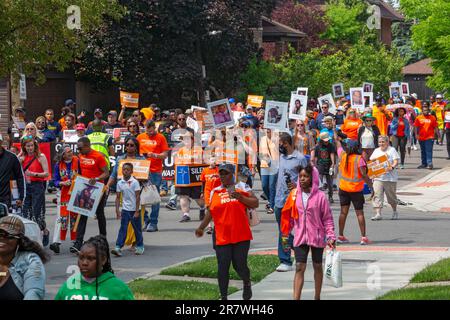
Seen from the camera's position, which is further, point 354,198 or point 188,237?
point 188,237

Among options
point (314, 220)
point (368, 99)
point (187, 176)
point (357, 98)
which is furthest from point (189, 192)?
point (368, 99)

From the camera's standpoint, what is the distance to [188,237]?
17.7 meters

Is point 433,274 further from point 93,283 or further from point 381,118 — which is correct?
point 381,118

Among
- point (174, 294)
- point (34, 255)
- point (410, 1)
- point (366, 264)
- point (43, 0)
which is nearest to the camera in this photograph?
point (34, 255)

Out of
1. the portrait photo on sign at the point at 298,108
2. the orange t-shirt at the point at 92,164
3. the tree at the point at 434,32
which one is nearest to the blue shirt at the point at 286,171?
the orange t-shirt at the point at 92,164

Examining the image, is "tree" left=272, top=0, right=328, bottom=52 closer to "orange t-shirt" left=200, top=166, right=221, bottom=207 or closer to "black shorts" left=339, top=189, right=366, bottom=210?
"black shorts" left=339, top=189, right=366, bottom=210

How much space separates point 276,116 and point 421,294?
9.49 m

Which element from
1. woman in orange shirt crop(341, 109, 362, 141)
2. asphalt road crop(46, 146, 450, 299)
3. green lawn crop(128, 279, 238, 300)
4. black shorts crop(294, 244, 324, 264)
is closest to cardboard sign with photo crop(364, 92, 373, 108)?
woman in orange shirt crop(341, 109, 362, 141)

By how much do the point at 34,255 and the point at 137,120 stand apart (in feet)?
51.4

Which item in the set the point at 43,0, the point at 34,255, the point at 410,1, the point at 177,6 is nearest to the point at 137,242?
the point at 43,0

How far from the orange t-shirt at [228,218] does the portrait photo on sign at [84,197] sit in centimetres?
418

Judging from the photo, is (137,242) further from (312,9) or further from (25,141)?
(312,9)

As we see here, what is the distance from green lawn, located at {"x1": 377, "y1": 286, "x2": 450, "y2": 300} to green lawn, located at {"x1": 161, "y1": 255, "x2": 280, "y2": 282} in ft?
6.70
